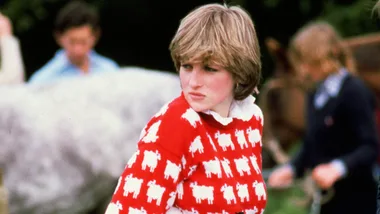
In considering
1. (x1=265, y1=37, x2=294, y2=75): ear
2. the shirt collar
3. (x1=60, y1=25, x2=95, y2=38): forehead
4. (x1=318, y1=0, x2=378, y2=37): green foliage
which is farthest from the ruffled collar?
(x1=318, y1=0, x2=378, y2=37): green foliage

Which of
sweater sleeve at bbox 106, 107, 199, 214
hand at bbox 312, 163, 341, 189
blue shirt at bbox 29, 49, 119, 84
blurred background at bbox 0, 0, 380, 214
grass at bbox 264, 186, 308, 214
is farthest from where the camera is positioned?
blurred background at bbox 0, 0, 380, 214

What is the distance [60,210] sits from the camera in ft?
13.5

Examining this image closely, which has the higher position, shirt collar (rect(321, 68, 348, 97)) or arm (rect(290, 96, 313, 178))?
shirt collar (rect(321, 68, 348, 97))

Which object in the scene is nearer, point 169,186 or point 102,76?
point 169,186

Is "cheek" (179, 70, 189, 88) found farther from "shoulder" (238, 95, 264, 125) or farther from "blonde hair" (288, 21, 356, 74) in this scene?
"blonde hair" (288, 21, 356, 74)

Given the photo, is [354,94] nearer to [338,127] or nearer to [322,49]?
[338,127]

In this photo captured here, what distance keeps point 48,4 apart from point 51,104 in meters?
3.61

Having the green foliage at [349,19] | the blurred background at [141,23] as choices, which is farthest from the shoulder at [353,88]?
the blurred background at [141,23]

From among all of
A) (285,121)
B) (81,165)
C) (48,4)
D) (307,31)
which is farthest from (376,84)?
(48,4)

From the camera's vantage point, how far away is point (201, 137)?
1.84m

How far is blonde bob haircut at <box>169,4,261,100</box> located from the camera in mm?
1818

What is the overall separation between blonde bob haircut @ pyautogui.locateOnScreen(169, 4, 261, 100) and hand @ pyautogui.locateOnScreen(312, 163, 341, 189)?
1679mm

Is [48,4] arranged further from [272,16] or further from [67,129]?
[67,129]

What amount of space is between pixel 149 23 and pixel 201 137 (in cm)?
610
